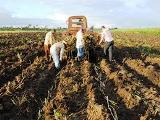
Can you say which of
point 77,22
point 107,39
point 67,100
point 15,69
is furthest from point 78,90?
A: point 77,22

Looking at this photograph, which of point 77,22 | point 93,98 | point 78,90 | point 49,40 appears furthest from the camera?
point 77,22

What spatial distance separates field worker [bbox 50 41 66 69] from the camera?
1491 centimetres

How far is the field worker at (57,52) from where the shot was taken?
1491 centimetres

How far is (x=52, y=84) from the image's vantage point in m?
12.2

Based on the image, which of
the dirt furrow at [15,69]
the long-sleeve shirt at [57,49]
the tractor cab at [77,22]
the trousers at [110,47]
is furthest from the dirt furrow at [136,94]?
the tractor cab at [77,22]

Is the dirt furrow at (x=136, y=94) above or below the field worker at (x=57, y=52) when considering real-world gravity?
below

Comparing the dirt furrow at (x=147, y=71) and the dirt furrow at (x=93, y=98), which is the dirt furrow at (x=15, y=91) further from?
the dirt furrow at (x=147, y=71)

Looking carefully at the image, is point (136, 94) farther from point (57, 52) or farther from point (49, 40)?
point (49, 40)

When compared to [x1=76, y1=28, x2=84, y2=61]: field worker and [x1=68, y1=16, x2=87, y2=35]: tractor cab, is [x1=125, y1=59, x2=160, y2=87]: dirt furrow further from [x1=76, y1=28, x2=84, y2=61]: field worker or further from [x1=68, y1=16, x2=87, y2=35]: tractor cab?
[x1=68, y1=16, x2=87, y2=35]: tractor cab

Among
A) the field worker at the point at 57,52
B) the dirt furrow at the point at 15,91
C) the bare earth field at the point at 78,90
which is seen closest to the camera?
the bare earth field at the point at 78,90

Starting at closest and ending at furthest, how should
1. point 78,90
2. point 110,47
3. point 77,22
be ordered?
point 78,90 < point 110,47 < point 77,22

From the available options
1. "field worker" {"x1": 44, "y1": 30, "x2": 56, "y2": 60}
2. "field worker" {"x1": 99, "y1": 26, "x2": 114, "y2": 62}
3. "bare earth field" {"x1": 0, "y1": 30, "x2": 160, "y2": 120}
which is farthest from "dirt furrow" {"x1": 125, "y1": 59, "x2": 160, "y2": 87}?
"field worker" {"x1": 44, "y1": 30, "x2": 56, "y2": 60}

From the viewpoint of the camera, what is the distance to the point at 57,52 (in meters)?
15.1

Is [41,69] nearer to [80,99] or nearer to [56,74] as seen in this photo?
[56,74]
